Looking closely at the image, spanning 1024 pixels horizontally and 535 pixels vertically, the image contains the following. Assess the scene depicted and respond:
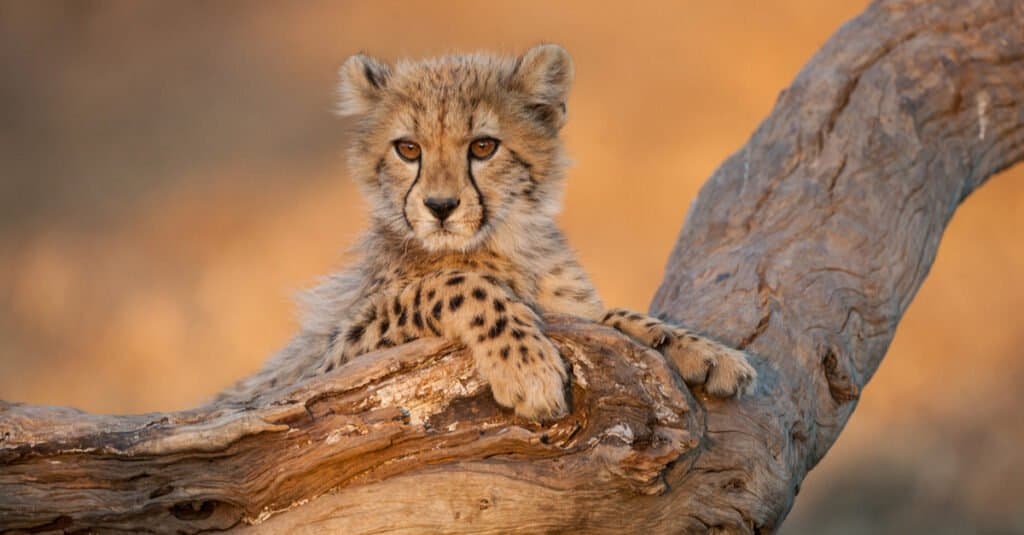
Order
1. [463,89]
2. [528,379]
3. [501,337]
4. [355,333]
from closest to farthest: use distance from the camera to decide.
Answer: [528,379] < [501,337] < [355,333] < [463,89]

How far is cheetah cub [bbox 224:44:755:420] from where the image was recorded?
281cm

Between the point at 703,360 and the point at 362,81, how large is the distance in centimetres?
134

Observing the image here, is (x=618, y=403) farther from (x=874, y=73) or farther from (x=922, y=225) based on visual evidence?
(x=874, y=73)

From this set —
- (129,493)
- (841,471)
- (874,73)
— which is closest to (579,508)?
(129,493)

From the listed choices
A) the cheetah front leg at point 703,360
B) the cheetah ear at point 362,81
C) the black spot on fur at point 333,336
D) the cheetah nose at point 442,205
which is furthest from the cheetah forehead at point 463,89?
the cheetah front leg at point 703,360

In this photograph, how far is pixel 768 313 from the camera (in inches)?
130

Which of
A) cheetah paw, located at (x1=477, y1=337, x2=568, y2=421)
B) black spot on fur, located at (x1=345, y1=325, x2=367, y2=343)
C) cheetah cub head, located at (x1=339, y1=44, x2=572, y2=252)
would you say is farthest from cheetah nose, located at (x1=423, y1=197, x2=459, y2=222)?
cheetah paw, located at (x1=477, y1=337, x2=568, y2=421)

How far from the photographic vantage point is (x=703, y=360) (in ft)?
9.23

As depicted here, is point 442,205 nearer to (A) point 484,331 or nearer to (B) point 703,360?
(A) point 484,331

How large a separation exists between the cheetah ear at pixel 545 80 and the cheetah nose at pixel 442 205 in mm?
517

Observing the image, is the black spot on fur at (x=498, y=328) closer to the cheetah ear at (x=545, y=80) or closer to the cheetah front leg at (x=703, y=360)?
the cheetah front leg at (x=703, y=360)

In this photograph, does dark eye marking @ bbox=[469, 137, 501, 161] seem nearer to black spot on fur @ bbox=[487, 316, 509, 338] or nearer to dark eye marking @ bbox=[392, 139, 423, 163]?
dark eye marking @ bbox=[392, 139, 423, 163]

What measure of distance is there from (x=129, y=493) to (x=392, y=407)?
0.58 metres

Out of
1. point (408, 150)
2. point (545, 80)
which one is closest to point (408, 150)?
point (408, 150)
